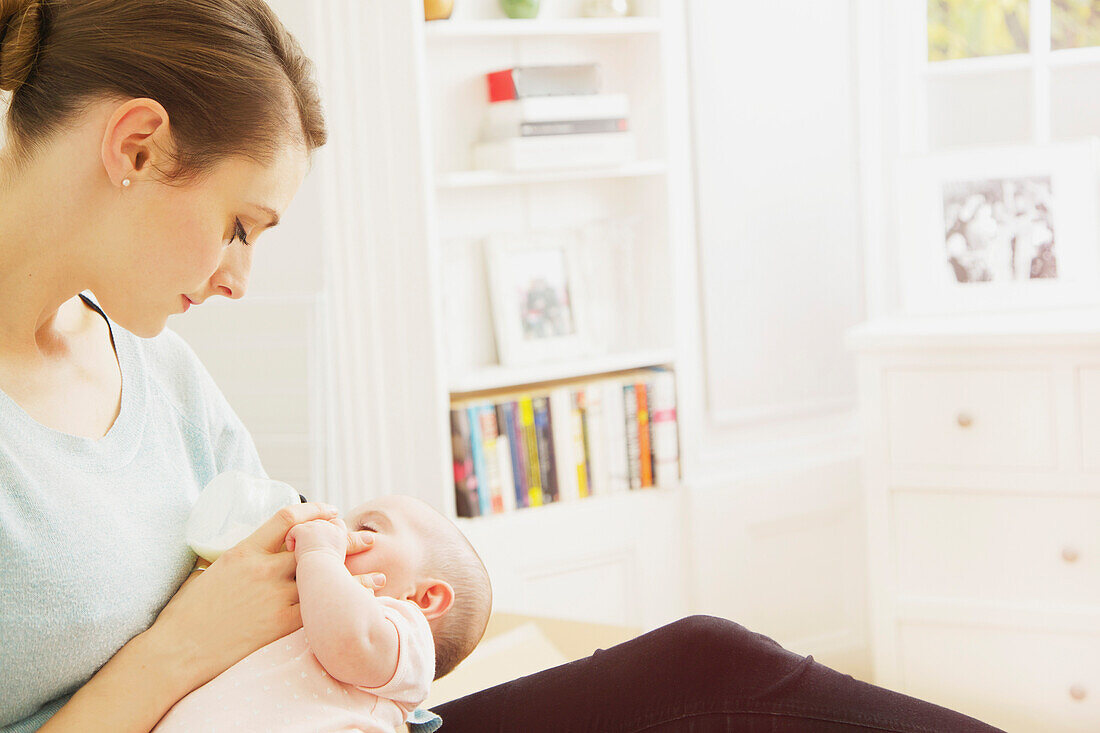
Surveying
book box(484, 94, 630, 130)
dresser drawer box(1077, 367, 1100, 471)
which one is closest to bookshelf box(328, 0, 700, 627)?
book box(484, 94, 630, 130)

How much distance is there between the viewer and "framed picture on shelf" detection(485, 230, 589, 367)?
7.82ft

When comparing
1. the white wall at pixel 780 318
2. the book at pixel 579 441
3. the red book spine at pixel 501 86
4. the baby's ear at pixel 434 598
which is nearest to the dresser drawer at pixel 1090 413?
the white wall at pixel 780 318

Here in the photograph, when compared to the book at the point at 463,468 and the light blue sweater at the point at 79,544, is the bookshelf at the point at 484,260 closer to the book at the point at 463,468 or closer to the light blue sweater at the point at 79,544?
the book at the point at 463,468

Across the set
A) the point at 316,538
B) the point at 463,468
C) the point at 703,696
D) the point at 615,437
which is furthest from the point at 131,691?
the point at 615,437

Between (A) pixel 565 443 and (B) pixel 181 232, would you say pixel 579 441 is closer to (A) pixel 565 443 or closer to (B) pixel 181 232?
(A) pixel 565 443

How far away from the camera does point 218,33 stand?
0.98m

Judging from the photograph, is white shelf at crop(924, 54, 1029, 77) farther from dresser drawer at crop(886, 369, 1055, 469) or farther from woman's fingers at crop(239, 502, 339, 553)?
woman's fingers at crop(239, 502, 339, 553)

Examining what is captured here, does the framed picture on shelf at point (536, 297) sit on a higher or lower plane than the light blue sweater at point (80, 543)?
higher

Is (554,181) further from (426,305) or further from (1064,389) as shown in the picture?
(1064,389)

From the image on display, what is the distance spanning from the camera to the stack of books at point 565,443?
2287 mm

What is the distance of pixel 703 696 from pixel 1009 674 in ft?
4.13

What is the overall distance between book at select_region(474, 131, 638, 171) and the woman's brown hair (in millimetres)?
1235

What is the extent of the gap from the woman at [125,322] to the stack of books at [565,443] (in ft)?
3.74

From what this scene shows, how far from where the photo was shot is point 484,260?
2.44 meters
